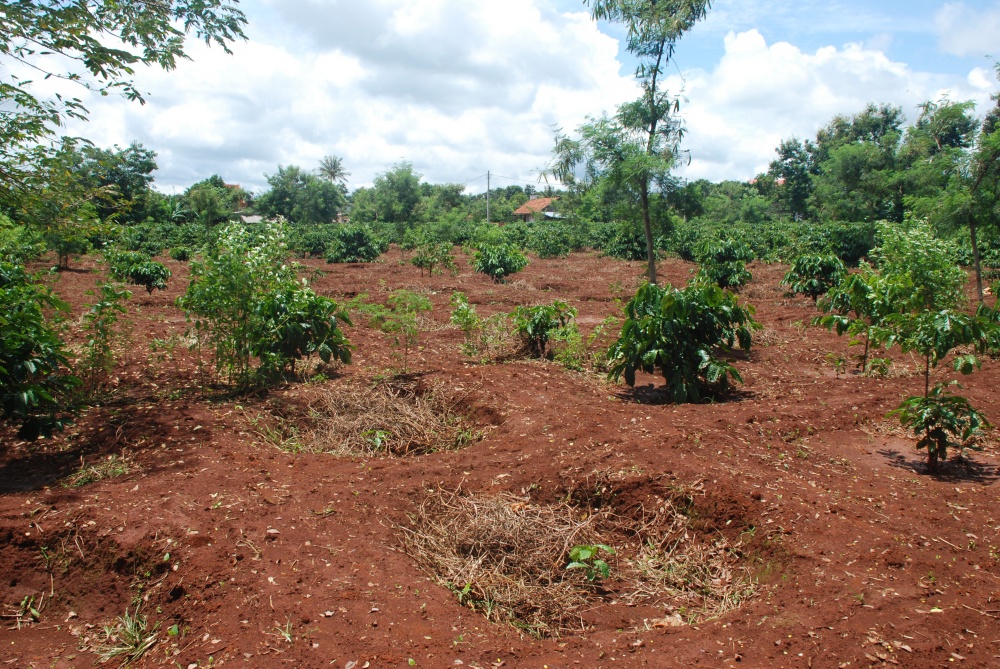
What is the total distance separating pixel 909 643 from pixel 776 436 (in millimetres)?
2757

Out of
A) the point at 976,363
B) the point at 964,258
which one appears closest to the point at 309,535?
the point at 976,363

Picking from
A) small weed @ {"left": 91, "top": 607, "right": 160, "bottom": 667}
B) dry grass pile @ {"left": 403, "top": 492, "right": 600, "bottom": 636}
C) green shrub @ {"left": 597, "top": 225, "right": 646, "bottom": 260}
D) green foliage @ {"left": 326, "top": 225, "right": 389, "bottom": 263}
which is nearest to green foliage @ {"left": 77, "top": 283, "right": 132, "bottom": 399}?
small weed @ {"left": 91, "top": 607, "right": 160, "bottom": 667}

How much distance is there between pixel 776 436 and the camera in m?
5.30

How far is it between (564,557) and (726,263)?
42.8 ft

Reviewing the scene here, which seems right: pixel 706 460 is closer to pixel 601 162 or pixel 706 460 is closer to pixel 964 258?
pixel 601 162

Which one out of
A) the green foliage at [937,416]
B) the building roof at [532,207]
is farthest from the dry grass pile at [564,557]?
the building roof at [532,207]

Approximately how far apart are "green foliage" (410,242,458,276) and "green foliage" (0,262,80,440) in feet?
48.3

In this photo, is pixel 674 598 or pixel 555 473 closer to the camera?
pixel 674 598

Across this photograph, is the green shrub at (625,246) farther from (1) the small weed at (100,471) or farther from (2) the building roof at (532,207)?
(2) the building roof at (532,207)

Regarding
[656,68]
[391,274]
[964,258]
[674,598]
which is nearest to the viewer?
[674,598]

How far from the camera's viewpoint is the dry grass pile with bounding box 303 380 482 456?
5.51m

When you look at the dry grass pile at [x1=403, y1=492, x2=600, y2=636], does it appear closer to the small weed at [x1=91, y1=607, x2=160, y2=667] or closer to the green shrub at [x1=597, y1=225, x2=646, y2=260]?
the small weed at [x1=91, y1=607, x2=160, y2=667]

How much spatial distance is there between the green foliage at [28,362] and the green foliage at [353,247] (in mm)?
20826

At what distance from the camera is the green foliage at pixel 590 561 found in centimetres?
365
